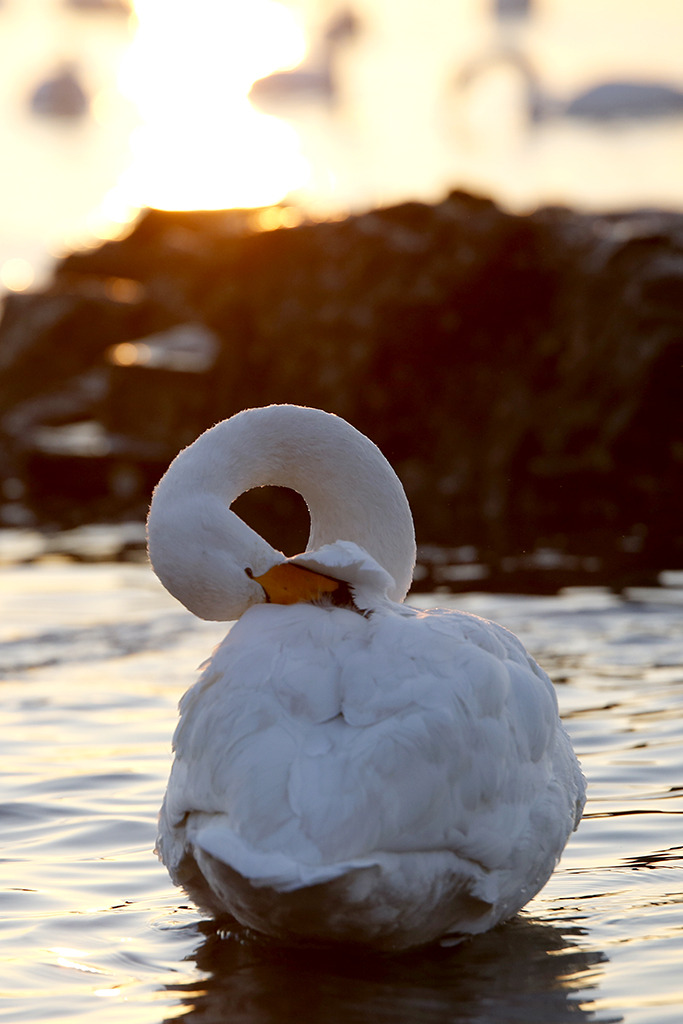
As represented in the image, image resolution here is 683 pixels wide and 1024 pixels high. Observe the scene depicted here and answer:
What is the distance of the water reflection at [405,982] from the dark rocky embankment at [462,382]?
24.1 ft

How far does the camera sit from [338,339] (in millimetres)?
22188

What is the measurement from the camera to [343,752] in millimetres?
3896

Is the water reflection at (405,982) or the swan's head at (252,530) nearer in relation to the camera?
the water reflection at (405,982)

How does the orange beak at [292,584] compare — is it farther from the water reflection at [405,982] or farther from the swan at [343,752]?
the water reflection at [405,982]

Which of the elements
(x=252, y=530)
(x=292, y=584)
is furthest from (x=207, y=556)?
(x=252, y=530)

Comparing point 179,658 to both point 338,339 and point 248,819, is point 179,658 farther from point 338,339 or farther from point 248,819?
point 338,339

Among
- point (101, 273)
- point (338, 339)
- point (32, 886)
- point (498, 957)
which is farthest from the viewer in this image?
point (101, 273)

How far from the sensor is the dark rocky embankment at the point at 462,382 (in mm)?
15562

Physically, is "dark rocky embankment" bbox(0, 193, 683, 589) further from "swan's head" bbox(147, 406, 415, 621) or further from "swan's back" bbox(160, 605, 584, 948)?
"swan's back" bbox(160, 605, 584, 948)

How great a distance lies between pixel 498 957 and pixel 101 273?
142ft

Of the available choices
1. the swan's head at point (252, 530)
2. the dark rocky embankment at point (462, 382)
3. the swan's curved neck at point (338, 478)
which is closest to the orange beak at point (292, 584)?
the swan's head at point (252, 530)

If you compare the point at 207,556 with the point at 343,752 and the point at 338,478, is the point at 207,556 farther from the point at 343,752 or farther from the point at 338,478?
the point at 338,478

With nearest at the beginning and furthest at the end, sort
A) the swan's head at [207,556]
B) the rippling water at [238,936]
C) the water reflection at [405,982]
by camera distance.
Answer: the water reflection at [405,982], the rippling water at [238,936], the swan's head at [207,556]

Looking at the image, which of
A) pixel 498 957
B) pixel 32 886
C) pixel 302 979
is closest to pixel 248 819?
pixel 302 979
